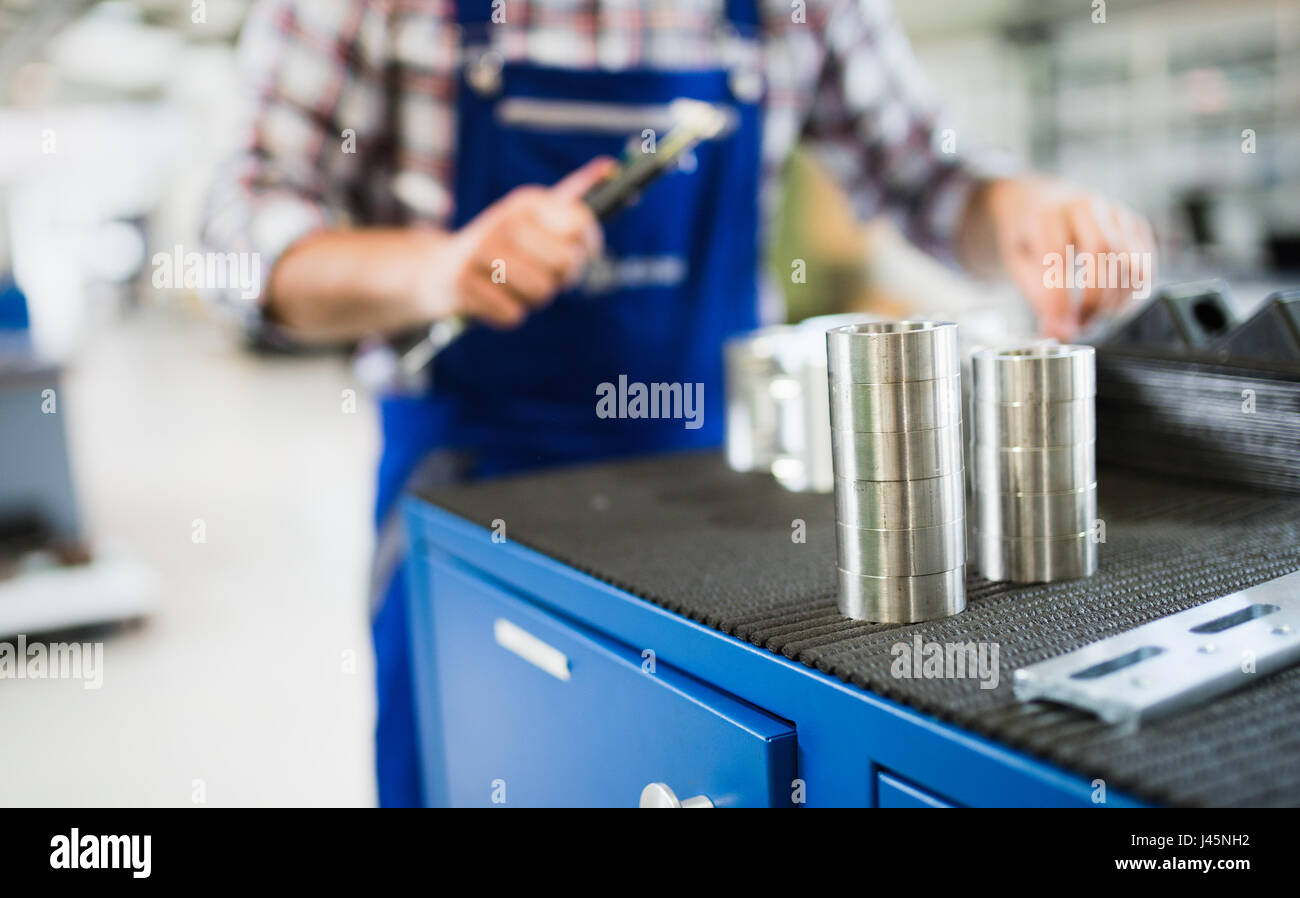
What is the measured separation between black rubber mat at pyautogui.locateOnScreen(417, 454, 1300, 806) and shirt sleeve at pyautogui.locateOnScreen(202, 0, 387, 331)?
438 millimetres

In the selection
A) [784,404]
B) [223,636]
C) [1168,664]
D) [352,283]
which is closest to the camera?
[1168,664]

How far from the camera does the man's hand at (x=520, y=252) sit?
1.10 metres

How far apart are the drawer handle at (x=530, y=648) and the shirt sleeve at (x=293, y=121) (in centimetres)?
59

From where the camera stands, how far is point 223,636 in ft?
10.1

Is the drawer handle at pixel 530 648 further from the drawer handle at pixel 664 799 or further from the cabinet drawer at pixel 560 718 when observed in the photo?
the drawer handle at pixel 664 799

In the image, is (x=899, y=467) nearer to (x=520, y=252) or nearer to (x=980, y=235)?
(x=520, y=252)

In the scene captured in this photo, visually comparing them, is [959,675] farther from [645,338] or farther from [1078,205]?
[645,338]

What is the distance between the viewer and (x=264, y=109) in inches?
55.5

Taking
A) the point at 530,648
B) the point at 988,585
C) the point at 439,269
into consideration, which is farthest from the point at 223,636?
the point at 988,585
